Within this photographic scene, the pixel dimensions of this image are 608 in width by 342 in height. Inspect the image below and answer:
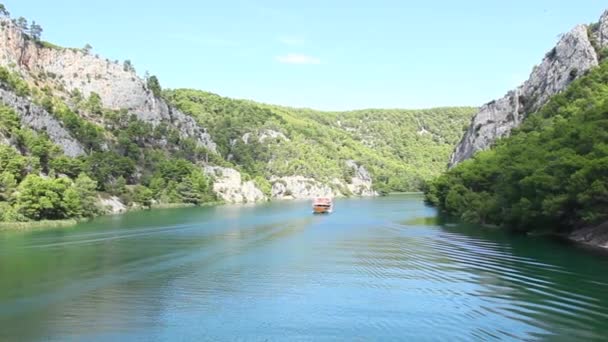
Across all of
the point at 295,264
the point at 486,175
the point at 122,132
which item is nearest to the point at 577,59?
the point at 486,175

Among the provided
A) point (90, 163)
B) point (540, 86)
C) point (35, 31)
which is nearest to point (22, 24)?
point (35, 31)

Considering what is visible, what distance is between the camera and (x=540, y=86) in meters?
116

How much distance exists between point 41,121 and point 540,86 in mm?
105483

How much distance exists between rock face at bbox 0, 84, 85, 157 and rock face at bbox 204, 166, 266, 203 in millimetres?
42240

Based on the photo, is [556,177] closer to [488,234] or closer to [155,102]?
[488,234]

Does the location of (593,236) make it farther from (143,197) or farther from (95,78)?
(95,78)

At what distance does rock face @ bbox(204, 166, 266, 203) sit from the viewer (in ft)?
531

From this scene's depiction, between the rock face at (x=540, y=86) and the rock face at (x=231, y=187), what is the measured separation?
6471cm

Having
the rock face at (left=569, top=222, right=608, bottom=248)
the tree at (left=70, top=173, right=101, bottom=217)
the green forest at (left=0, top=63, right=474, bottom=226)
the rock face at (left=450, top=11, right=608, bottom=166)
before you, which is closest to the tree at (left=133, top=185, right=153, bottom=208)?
the green forest at (left=0, top=63, right=474, bottom=226)

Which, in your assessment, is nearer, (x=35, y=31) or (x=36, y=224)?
(x=36, y=224)

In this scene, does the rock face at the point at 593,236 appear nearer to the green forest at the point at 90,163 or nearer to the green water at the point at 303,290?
the green water at the point at 303,290

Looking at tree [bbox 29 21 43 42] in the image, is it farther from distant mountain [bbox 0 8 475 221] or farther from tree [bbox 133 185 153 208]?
tree [bbox 133 185 153 208]

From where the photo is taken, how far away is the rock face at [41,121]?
119m

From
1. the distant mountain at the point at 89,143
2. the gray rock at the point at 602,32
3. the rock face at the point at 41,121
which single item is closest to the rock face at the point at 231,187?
the distant mountain at the point at 89,143
